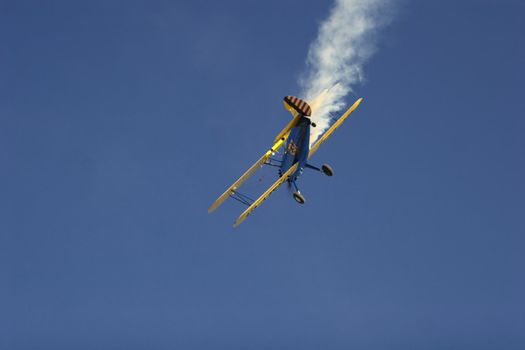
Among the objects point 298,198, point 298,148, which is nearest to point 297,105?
point 298,148

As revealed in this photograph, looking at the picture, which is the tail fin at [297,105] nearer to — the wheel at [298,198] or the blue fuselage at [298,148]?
the blue fuselage at [298,148]

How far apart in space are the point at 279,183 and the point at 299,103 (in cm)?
→ 723

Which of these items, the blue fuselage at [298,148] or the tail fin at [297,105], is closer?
the tail fin at [297,105]

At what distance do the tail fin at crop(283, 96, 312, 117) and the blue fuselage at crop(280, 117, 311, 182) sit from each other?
2.80ft

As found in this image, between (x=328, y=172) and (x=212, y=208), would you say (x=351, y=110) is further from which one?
(x=212, y=208)

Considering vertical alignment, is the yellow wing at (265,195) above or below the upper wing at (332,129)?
below

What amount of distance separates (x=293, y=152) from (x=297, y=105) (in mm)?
4713

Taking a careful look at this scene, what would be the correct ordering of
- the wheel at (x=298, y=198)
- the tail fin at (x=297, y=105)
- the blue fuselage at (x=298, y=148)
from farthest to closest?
1. the wheel at (x=298, y=198)
2. the blue fuselage at (x=298, y=148)
3. the tail fin at (x=297, y=105)

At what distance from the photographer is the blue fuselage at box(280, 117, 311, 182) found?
5625cm

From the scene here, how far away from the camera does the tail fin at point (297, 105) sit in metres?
54.2

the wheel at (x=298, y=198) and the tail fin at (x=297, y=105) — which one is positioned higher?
the tail fin at (x=297, y=105)

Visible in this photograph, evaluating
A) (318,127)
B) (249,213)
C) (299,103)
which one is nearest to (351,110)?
(318,127)

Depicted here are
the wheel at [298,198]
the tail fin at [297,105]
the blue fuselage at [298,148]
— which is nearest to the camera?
the tail fin at [297,105]

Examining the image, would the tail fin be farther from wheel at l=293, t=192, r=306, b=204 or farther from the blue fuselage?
wheel at l=293, t=192, r=306, b=204
